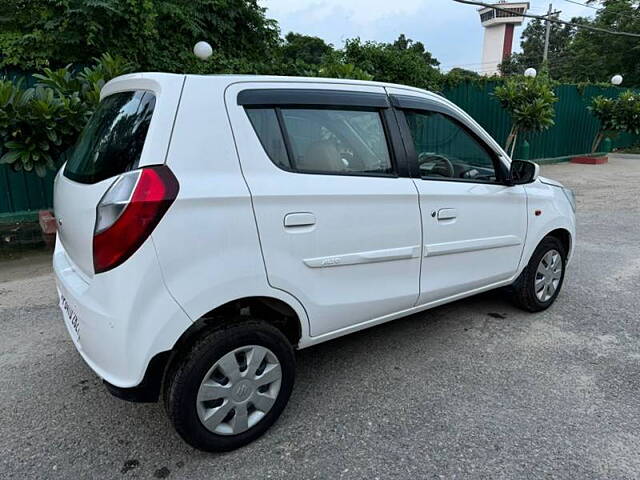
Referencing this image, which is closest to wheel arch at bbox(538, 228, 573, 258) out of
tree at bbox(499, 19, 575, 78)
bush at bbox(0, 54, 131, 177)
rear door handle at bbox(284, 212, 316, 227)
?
rear door handle at bbox(284, 212, 316, 227)

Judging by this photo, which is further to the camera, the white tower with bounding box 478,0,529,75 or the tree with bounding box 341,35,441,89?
the white tower with bounding box 478,0,529,75

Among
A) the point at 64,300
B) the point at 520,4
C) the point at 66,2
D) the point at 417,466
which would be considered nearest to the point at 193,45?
the point at 66,2

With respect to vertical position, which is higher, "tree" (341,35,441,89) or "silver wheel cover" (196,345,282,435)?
"tree" (341,35,441,89)

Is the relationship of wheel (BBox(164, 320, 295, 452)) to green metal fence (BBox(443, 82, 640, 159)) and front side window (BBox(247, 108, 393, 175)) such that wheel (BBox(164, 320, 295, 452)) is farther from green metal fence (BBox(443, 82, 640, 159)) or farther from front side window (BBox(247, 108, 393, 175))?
green metal fence (BBox(443, 82, 640, 159))

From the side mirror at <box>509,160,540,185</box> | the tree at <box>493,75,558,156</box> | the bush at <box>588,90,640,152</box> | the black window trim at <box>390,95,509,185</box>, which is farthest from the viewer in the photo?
the bush at <box>588,90,640,152</box>

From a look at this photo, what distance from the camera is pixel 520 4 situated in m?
55.4

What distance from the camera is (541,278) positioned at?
3793 mm

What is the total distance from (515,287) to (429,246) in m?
1.32

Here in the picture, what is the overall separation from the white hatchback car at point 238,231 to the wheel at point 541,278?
1.05 meters

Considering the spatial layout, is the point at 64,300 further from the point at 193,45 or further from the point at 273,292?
the point at 193,45

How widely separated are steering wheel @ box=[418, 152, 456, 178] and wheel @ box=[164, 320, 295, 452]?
57.0 inches

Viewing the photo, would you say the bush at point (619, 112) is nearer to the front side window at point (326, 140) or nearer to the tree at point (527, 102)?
the tree at point (527, 102)

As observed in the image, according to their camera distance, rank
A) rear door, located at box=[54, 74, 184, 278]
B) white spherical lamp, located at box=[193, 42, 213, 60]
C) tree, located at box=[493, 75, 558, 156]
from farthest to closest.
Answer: tree, located at box=[493, 75, 558, 156]
white spherical lamp, located at box=[193, 42, 213, 60]
rear door, located at box=[54, 74, 184, 278]

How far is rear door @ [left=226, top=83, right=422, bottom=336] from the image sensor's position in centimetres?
220
